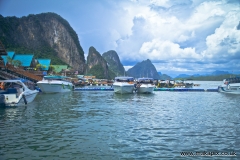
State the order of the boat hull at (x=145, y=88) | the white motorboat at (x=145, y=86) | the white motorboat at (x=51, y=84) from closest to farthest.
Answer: the white motorboat at (x=51, y=84)
the boat hull at (x=145, y=88)
the white motorboat at (x=145, y=86)

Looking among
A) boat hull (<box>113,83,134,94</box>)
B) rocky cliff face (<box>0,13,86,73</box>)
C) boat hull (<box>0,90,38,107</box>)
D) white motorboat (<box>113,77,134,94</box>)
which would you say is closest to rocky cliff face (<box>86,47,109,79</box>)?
rocky cliff face (<box>0,13,86,73</box>)

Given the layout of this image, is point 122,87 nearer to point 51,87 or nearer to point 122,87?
point 122,87

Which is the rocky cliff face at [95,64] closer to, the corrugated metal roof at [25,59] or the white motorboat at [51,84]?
the corrugated metal roof at [25,59]

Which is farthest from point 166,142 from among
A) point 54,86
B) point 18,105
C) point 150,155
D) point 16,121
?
point 54,86

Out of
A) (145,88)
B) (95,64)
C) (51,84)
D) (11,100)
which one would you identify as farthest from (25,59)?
(95,64)

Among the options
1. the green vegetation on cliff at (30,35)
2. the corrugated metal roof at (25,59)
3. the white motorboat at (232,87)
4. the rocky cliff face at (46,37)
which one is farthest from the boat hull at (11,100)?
the rocky cliff face at (46,37)

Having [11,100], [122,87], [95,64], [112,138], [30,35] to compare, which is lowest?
[112,138]

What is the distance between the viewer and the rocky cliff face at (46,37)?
107m

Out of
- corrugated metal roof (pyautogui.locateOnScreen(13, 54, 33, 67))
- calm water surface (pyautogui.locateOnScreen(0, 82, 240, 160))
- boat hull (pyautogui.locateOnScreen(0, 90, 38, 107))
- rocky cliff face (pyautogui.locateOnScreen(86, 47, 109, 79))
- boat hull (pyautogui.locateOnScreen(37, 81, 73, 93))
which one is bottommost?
calm water surface (pyautogui.locateOnScreen(0, 82, 240, 160))

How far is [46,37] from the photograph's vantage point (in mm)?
131375

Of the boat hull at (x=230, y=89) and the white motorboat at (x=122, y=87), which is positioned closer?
the white motorboat at (x=122, y=87)

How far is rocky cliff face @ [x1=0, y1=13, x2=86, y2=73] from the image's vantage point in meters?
107

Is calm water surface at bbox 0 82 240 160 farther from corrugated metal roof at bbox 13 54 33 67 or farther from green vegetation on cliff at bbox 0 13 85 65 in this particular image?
green vegetation on cliff at bbox 0 13 85 65

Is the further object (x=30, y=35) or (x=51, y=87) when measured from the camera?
(x=30, y=35)
